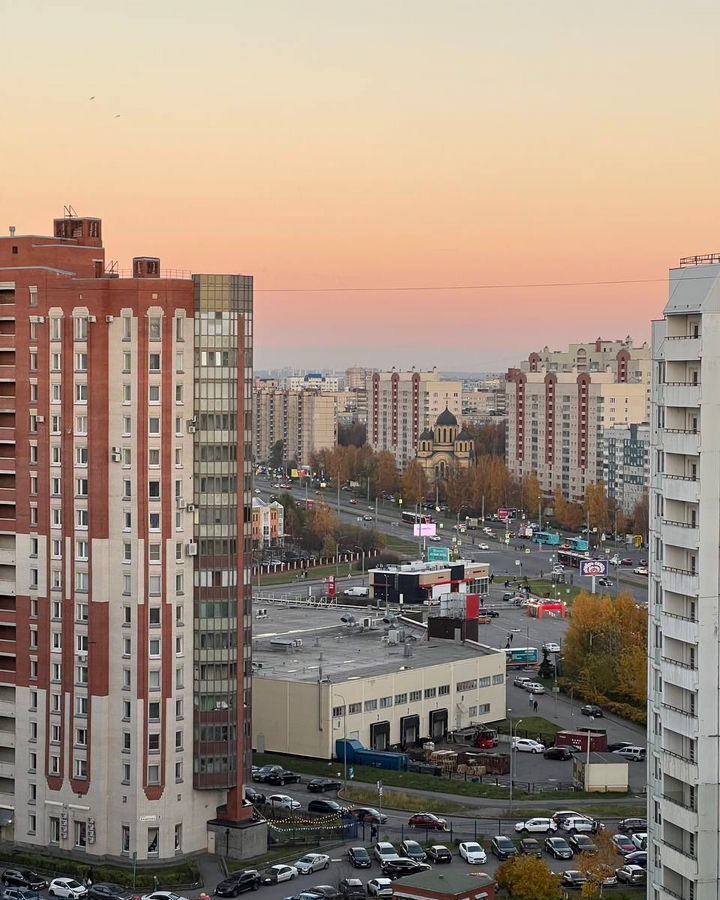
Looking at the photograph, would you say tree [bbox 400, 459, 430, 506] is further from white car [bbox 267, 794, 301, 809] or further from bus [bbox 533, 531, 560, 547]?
white car [bbox 267, 794, 301, 809]

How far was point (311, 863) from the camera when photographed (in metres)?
35.4

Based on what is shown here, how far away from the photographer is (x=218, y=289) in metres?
35.8

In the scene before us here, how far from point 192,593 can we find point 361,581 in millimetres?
50359

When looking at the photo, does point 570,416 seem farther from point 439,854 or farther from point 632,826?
point 439,854

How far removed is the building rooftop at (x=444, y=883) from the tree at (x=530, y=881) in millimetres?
792

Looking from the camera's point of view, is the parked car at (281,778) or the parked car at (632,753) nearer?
the parked car at (281,778)

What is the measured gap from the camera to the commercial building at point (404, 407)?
493ft

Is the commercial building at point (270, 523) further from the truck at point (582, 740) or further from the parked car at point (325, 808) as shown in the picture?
the parked car at point (325, 808)

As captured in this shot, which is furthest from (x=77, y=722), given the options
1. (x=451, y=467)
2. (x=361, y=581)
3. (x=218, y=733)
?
(x=451, y=467)

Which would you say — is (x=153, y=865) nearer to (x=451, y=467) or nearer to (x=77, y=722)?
(x=77, y=722)

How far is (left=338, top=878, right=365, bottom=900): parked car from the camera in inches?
1320

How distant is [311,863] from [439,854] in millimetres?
2815

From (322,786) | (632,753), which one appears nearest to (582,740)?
(632,753)

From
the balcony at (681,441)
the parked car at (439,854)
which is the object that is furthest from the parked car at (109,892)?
the balcony at (681,441)
